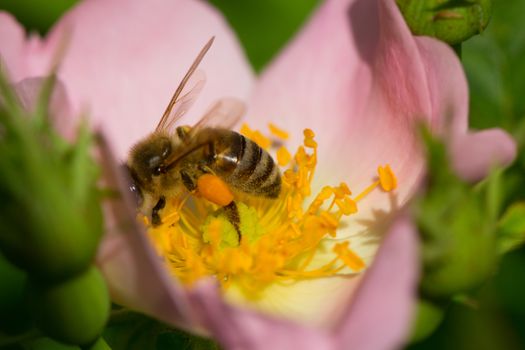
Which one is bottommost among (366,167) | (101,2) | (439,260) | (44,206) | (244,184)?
(366,167)

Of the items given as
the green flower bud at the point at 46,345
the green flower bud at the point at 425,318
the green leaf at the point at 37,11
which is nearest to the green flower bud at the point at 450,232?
the green flower bud at the point at 425,318

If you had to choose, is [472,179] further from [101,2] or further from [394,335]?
[101,2]

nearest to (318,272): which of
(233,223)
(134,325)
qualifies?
(233,223)

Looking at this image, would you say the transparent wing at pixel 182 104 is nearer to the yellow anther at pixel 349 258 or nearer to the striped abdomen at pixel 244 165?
the striped abdomen at pixel 244 165

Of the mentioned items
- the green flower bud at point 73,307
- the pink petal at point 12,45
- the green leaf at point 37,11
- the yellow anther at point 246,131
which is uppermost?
the pink petal at point 12,45

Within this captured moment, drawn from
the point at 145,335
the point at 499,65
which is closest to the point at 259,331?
the point at 145,335

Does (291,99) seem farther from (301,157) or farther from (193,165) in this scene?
(193,165)

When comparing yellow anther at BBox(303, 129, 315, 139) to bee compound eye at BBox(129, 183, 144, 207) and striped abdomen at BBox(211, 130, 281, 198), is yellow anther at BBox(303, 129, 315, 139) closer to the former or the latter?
striped abdomen at BBox(211, 130, 281, 198)
